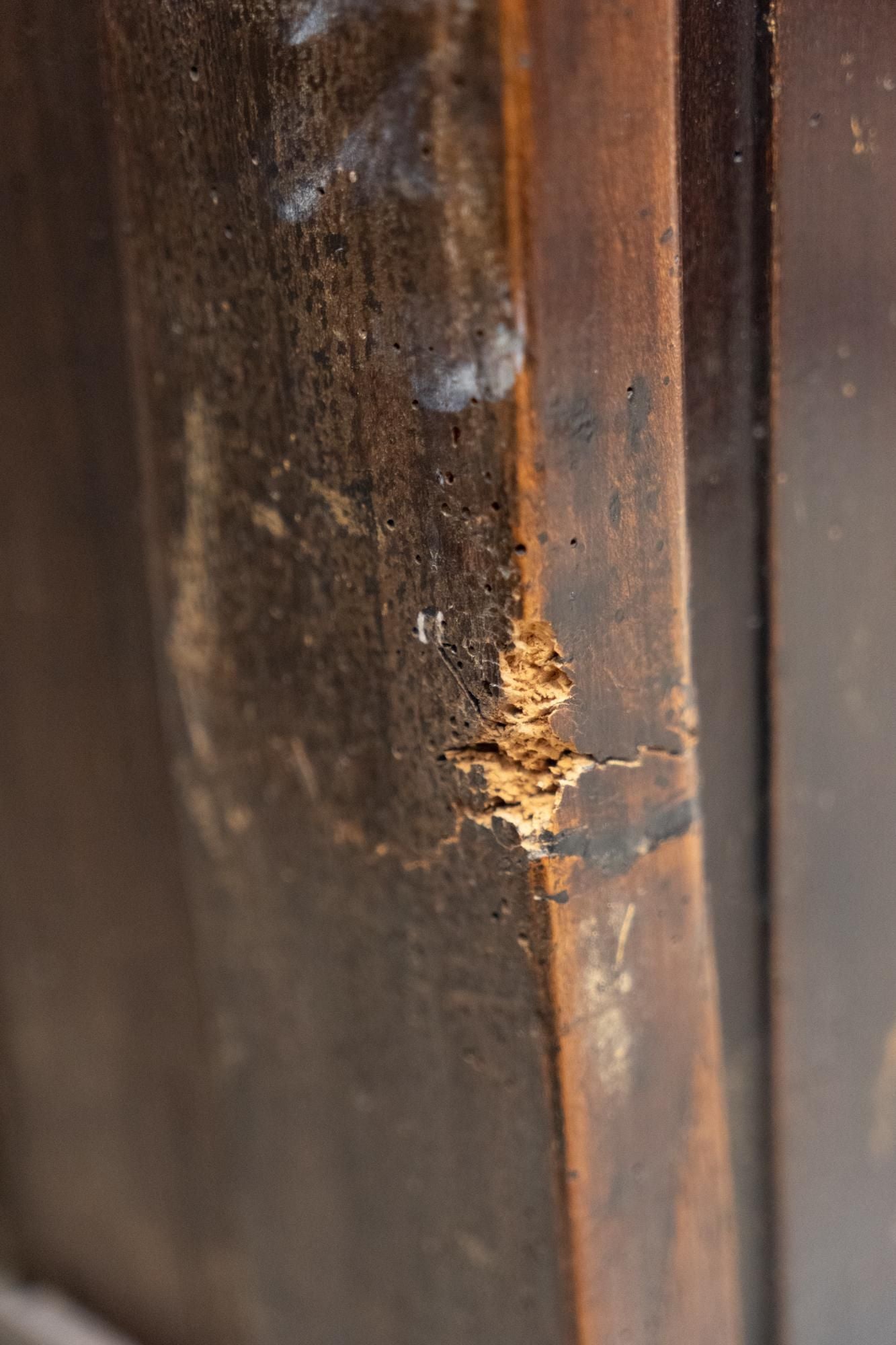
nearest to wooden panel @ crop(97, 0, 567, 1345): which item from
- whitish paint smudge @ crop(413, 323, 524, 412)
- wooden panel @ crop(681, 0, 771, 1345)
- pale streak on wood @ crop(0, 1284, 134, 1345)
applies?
whitish paint smudge @ crop(413, 323, 524, 412)

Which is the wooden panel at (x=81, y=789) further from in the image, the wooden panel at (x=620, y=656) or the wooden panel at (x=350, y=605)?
the wooden panel at (x=620, y=656)

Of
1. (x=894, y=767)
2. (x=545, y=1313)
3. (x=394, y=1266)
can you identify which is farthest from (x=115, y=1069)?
(x=894, y=767)

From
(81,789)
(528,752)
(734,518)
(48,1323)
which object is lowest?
(48,1323)

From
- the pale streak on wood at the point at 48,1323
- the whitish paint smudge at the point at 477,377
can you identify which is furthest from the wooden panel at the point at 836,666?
the pale streak on wood at the point at 48,1323

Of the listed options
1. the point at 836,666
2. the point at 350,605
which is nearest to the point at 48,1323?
the point at 350,605

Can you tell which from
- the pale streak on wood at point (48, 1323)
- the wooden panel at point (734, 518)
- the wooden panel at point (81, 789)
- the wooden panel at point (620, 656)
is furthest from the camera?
the pale streak on wood at point (48, 1323)

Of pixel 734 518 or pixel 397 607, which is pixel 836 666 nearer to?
pixel 734 518

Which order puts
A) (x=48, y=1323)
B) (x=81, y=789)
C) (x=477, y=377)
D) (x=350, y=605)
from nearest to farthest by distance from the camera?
(x=477, y=377), (x=350, y=605), (x=81, y=789), (x=48, y=1323)
